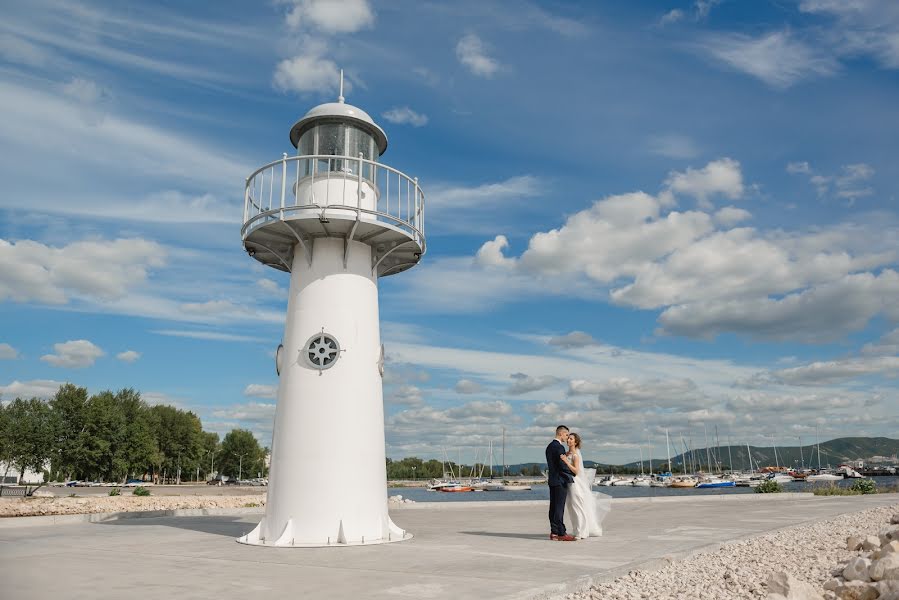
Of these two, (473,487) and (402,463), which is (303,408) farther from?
(402,463)

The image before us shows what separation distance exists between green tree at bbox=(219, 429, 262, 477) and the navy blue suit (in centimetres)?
10266

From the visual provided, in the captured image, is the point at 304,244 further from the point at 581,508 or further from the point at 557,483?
the point at 581,508

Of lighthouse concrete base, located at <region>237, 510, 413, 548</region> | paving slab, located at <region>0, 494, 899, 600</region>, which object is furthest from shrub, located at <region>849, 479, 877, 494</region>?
lighthouse concrete base, located at <region>237, 510, 413, 548</region>

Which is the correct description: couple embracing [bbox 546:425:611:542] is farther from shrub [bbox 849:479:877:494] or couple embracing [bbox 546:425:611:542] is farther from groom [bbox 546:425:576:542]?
shrub [bbox 849:479:877:494]

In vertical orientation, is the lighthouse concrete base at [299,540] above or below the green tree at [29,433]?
below

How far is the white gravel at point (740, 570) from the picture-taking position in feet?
21.9

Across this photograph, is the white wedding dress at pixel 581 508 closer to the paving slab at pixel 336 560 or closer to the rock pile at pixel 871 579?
the paving slab at pixel 336 560

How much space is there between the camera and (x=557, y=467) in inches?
445

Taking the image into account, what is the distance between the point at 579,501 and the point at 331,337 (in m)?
5.46

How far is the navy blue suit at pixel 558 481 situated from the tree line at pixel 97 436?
5889 cm

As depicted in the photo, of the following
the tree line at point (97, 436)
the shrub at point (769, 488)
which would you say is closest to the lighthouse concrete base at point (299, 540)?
the shrub at point (769, 488)

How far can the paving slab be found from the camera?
271 inches

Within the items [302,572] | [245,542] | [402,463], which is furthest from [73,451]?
[402,463]

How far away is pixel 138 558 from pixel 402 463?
183 m
